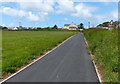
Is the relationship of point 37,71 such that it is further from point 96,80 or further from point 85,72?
point 96,80

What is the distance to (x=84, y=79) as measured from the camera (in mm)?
9508

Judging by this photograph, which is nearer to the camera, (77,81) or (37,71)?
(77,81)

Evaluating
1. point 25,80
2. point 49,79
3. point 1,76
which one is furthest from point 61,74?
point 1,76

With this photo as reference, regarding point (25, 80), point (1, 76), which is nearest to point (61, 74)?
point (25, 80)

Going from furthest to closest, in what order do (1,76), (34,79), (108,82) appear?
(1,76) < (34,79) < (108,82)

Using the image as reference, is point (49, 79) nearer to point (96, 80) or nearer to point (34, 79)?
point (34, 79)

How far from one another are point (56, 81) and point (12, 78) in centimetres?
202

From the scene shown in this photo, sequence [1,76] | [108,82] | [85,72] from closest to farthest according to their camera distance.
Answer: [108,82]
[1,76]
[85,72]

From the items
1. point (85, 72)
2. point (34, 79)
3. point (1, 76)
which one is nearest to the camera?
point (34, 79)

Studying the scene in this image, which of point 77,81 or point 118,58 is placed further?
point 118,58

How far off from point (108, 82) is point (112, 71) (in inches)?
78.5

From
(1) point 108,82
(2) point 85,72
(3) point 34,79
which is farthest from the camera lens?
(2) point 85,72

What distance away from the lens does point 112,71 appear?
34.7 feet

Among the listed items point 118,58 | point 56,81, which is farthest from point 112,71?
point 56,81
